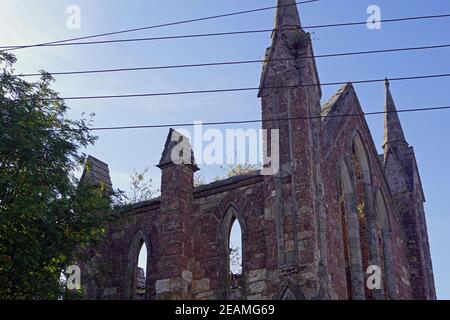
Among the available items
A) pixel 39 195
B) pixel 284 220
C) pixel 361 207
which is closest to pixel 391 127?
pixel 361 207

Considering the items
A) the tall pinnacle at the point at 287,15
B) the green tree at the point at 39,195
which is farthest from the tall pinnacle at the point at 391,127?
the green tree at the point at 39,195

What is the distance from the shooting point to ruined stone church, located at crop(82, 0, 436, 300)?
15273 mm

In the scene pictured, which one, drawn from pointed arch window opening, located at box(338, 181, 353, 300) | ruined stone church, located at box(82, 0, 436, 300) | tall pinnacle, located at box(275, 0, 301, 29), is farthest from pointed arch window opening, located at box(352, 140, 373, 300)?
tall pinnacle, located at box(275, 0, 301, 29)

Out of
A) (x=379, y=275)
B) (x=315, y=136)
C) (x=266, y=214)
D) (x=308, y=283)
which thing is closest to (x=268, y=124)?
(x=315, y=136)

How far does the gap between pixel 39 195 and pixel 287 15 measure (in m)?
8.49

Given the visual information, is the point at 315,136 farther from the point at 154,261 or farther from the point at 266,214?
the point at 154,261

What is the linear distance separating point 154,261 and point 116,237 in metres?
1.92

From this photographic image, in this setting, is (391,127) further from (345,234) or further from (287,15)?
(287,15)

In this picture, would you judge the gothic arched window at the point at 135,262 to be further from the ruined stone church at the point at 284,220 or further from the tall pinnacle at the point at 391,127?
the tall pinnacle at the point at 391,127

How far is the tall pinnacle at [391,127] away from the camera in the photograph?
24.6 meters

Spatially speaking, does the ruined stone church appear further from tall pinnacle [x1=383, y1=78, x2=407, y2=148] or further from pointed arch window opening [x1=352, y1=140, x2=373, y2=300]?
tall pinnacle [x1=383, y1=78, x2=407, y2=148]

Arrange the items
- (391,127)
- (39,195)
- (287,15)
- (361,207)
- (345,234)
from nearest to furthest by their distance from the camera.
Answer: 1. (39,195)
2. (287,15)
3. (345,234)
4. (361,207)
5. (391,127)

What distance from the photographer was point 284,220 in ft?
50.3

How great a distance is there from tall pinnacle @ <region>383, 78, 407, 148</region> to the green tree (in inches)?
515
